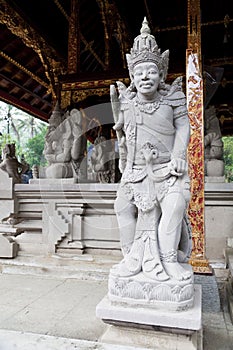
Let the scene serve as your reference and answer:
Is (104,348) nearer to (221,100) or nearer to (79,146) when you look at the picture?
(79,146)

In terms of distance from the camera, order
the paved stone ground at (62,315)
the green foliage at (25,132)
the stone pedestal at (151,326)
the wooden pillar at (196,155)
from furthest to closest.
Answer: the green foliage at (25,132)
the wooden pillar at (196,155)
the stone pedestal at (151,326)
the paved stone ground at (62,315)

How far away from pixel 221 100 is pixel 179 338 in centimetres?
1005

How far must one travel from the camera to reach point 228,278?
3.53m

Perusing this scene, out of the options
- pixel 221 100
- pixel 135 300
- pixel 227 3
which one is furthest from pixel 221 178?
pixel 221 100

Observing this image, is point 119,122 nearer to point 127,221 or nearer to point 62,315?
point 127,221

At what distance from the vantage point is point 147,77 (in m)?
2.35

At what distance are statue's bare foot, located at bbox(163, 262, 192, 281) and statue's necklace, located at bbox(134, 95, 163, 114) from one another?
1.10 meters

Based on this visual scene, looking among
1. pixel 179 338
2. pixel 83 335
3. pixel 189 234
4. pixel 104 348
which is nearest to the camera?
pixel 104 348

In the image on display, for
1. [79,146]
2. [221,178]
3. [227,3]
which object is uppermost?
[227,3]

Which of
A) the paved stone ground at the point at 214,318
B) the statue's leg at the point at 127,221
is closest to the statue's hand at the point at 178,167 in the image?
the statue's leg at the point at 127,221

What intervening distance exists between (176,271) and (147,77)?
4.49ft

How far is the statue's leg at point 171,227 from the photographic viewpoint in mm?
2273

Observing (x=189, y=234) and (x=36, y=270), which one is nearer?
(x=189, y=234)

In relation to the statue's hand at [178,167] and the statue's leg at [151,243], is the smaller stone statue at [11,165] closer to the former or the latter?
the statue's leg at [151,243]
